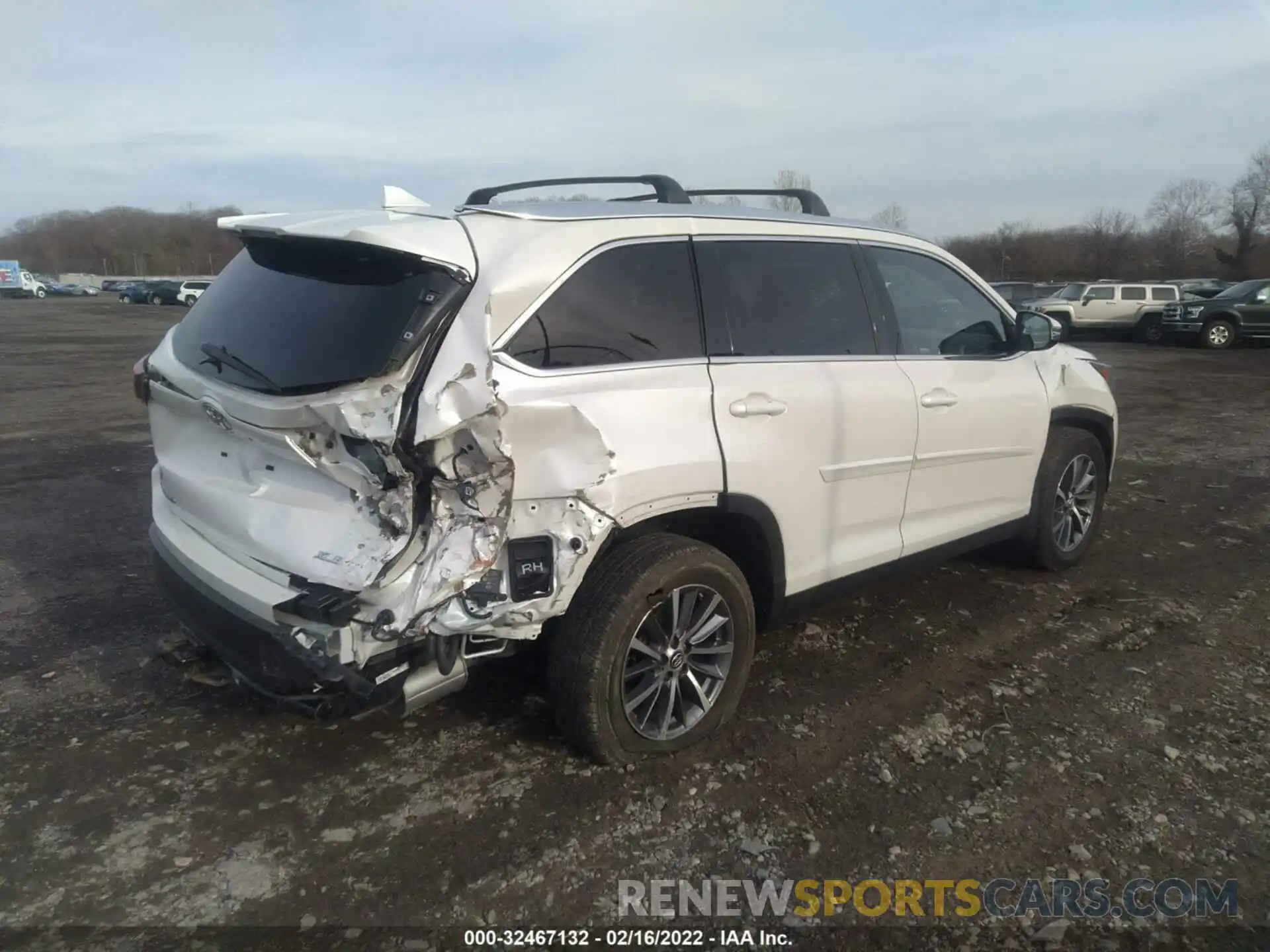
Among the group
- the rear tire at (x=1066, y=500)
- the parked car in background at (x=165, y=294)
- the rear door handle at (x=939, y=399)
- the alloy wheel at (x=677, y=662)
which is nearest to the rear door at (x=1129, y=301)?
the rear tire at (x=1066, y=500)

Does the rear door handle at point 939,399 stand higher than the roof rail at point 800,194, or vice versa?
the roof rail at point 800,194

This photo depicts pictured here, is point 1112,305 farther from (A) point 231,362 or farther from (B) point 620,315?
(A) point 231,362

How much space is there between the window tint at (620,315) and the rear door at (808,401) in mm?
120

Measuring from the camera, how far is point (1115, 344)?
952 inches

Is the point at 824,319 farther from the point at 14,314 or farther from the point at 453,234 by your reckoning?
the point at 14,314

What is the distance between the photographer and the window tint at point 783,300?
3.41 metres

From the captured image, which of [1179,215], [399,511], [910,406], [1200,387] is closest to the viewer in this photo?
[399,511]

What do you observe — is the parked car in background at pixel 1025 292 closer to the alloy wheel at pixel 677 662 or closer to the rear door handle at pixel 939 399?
the rear door handle at pixel 939 399

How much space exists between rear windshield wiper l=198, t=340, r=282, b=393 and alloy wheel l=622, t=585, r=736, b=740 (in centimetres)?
143

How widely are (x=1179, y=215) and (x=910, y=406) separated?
82.3 metres

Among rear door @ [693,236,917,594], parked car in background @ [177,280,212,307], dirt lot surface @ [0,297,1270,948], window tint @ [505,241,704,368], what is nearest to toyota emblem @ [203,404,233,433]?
window tint @ [505,241,704,368]

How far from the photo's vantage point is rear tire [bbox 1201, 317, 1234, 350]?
21641 millimetres

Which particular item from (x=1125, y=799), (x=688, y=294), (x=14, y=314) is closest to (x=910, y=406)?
(x=688, y=294)

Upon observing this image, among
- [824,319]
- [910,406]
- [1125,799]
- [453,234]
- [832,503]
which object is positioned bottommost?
[1125,799]
